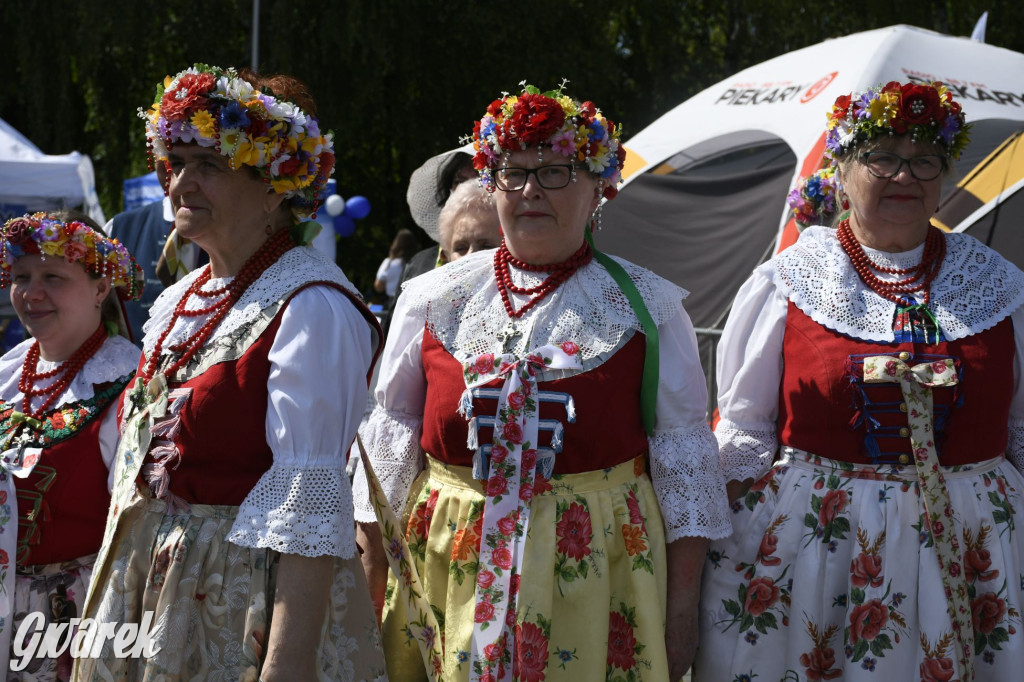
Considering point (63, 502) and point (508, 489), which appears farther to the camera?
point (63, 502)

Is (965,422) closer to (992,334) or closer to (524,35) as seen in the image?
(992,334)

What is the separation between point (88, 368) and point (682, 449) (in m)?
1.69

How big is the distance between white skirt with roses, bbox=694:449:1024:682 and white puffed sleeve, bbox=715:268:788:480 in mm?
105

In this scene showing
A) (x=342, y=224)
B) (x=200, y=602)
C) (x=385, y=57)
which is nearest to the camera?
(x=200, y=602)

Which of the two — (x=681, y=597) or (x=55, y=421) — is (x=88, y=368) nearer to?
(x=55, y=421)

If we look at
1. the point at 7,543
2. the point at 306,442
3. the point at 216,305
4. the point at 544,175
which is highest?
the point at 544,175

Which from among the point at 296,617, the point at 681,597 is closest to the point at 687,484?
the point at 681,597

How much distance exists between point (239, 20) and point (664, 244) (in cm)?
964

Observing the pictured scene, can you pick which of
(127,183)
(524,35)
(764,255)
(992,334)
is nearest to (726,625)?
(992,334)

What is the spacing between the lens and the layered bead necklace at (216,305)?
91.5 inches

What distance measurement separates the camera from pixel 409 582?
2.55 metres

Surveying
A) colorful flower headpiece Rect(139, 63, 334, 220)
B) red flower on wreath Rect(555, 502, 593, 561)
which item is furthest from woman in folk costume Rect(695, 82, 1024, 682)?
colorful flower headpiece Rect(139, 63, 334, 220)

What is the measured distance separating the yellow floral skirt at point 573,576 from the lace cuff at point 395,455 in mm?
138

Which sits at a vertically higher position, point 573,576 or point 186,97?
point 186,97
